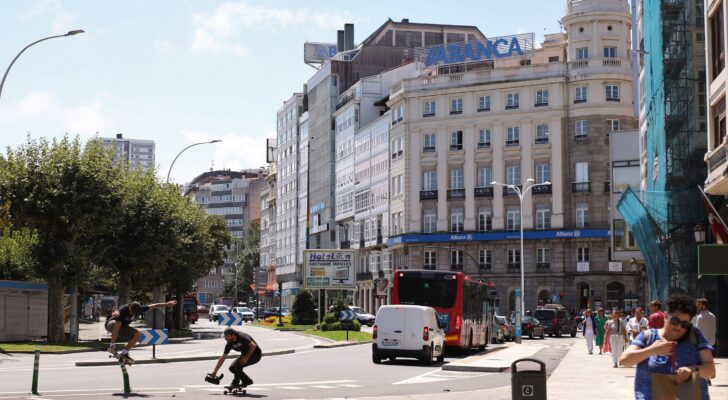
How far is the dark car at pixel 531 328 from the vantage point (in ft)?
214

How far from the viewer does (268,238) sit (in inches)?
6417

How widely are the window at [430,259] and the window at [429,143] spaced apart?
8900 millimetres

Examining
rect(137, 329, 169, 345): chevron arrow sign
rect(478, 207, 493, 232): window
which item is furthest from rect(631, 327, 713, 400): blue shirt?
rect(478, 207, 493, 232): window

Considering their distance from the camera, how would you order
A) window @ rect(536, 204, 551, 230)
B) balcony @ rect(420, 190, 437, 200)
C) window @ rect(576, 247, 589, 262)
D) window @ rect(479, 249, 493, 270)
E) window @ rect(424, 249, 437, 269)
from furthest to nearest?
1. balcony @ rect(420, 190, 437, 200)
2. window @ rect(424, 249, 437, 269)
3. window @ rect(479, 249, 493, 270)
4. window @ rect(536, 204, 551, 230)
5. window @ rect(576, 247, 589, 262)

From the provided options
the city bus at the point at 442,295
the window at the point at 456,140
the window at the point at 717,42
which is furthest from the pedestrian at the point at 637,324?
the window at the point at 456,140

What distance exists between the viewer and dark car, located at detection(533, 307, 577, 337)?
69.8 m

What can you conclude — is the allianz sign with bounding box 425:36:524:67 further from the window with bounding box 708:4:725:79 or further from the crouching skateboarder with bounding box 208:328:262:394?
the crouching skateboarder with bounding box 208:328:262:394

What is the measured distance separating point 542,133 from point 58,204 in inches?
2242

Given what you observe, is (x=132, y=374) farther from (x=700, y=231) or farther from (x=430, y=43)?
(x=430, y=43)

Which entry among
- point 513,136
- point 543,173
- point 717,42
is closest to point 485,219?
point 543,173

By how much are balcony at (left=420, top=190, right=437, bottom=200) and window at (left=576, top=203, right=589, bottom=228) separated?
13204 mm

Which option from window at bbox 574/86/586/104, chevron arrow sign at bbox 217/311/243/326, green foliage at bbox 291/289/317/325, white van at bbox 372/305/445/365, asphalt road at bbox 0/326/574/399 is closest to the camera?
asphalt road at bbox 0/326/574/399

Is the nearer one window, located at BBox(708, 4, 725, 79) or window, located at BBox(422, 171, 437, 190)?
window, located at BBox(708, 4, 725, 79)

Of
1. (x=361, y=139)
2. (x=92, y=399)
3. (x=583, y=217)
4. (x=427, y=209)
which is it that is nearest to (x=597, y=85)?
(x=583, y=217)
